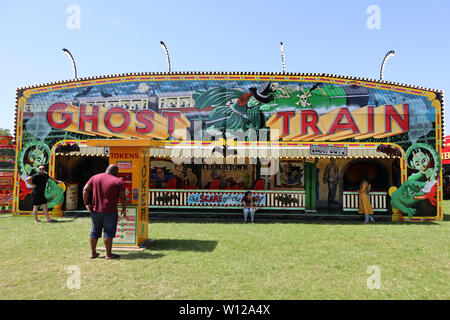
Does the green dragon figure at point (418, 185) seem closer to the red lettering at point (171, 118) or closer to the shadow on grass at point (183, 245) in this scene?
the shadow on grass at point (183, 245)

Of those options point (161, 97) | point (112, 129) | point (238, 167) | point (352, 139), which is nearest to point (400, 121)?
point (352, 139)

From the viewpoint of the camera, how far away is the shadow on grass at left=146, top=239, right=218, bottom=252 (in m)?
6.19

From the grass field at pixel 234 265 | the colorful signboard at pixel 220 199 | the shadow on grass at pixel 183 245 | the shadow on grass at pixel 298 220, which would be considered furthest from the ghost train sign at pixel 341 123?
the shadow on grass at pixel 183 245

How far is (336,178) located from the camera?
46.6 ft

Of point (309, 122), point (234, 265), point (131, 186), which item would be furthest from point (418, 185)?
point (131, 186)

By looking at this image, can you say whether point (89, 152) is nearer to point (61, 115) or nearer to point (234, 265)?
point (61, 115)

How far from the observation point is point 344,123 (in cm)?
1089

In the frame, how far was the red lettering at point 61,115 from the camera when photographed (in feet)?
37.3

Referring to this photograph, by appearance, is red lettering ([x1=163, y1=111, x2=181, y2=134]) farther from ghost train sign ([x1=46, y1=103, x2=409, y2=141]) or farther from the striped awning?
the striped awning

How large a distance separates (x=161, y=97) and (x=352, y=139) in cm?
782

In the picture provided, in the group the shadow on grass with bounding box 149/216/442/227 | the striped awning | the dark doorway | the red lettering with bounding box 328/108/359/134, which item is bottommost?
the shadow on grass with bounding box 149/216/442/227

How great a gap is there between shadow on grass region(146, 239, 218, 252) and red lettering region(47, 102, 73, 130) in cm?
745

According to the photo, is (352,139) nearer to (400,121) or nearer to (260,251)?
(400,121)

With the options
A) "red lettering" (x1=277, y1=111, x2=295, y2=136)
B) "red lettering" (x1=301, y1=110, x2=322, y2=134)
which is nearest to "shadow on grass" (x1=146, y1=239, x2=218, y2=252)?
"red lettering" (x1=277, y1=111, x2=295, y2=136)
